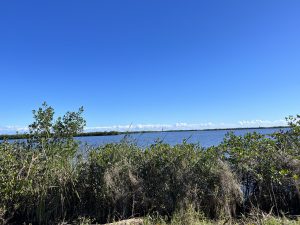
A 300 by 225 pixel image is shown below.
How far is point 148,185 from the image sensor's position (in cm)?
686

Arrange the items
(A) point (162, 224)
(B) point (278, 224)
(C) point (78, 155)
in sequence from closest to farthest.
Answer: (B) point (278, 224) < (A) point (162, 224) < (C) point (78, 155)

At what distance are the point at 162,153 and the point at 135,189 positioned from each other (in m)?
1.00

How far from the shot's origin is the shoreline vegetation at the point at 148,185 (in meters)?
6.53

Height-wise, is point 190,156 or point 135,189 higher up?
point 190,156

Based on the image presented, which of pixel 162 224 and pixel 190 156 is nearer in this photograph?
pixel 162 224

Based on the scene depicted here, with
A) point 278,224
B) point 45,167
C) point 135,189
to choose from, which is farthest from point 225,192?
point 45,167

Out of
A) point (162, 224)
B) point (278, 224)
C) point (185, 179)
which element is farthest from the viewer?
point (185, 179)

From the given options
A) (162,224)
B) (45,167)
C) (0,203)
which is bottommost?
(162,224)

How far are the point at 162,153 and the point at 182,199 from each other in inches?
43.8

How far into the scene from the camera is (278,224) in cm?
534

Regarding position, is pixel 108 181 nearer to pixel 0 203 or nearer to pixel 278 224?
pixel 0 203

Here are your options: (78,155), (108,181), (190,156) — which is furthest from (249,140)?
(78,155)

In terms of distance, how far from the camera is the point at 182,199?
6.55 meters

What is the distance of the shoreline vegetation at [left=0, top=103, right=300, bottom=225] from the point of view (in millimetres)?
6527
